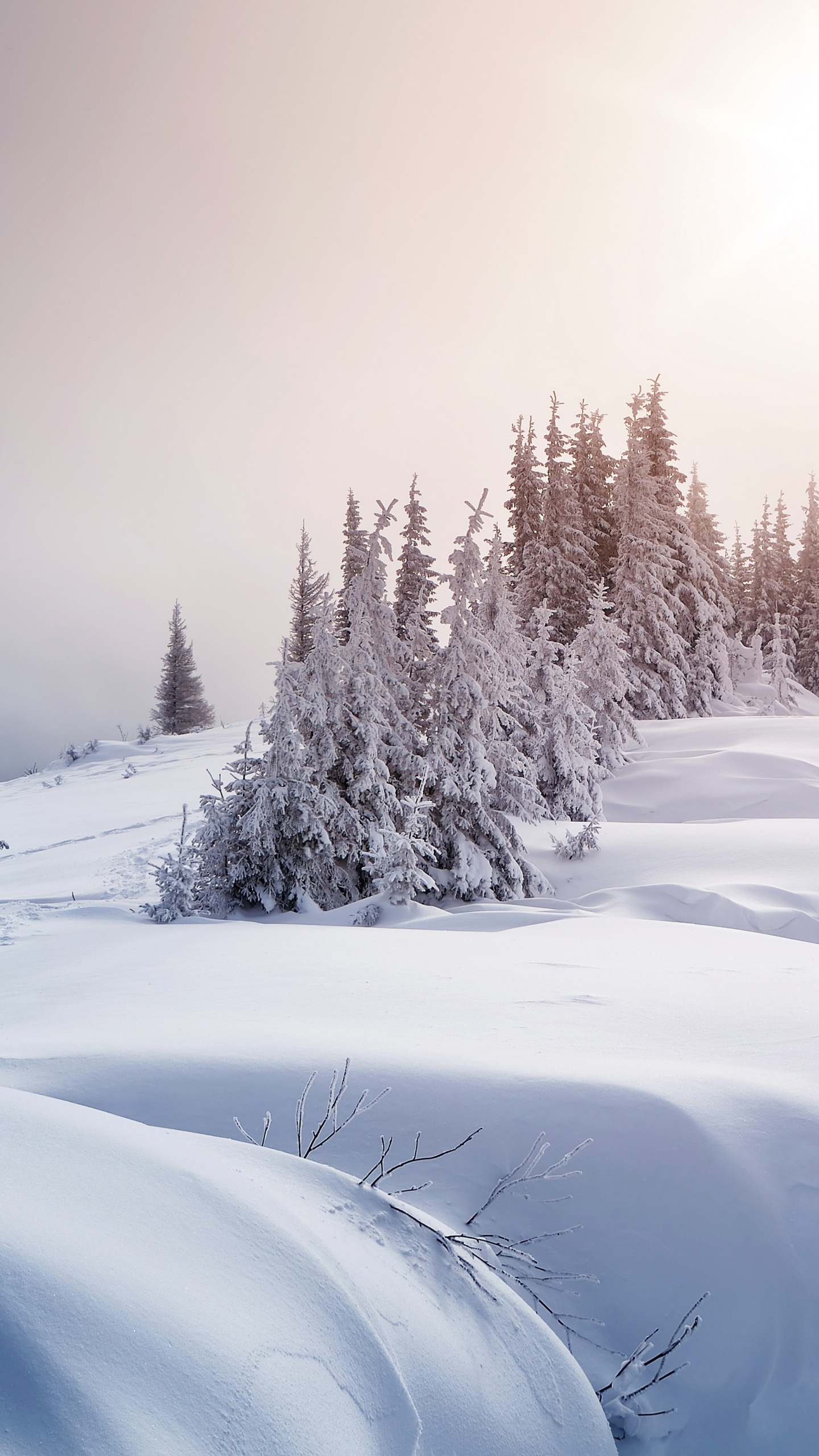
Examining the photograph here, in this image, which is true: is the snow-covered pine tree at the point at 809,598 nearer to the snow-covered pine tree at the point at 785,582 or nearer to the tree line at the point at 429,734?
the snow-covered pine tree at the point at 785,582

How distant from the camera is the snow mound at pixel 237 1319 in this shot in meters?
1.30

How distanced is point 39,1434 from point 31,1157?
73 cm

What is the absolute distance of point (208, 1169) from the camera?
198 cm

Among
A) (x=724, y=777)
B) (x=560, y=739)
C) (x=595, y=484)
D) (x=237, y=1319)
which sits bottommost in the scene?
(x=724, y=777)

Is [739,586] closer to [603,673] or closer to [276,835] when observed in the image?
[603,673]

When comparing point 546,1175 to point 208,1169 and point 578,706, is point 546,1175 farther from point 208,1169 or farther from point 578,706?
point 578,706

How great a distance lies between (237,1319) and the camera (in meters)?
1.54

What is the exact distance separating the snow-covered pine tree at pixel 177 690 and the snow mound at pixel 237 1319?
143 feet

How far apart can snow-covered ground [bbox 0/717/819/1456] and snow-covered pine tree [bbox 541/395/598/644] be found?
21733 mm

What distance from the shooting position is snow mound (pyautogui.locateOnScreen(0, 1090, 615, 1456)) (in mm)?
1303

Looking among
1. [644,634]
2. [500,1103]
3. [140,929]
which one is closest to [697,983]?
[500,1103]

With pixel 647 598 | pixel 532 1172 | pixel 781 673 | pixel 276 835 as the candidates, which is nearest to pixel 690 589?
pixel 647 598

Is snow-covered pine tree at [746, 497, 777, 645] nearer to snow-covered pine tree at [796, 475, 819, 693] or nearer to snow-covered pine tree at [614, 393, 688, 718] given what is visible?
snow-covered pine tree at [796, 475, 819, 693]

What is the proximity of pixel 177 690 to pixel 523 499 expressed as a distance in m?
23.9
